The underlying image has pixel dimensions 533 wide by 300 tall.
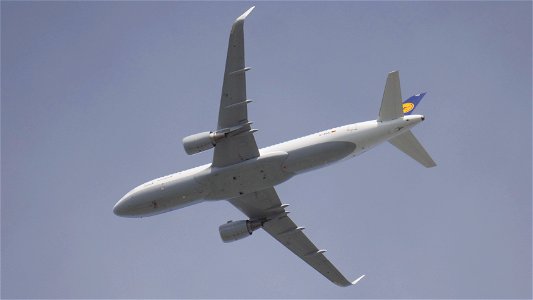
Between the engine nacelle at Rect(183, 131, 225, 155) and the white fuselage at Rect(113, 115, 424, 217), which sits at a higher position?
the engine nacelle at Rect(183, 131, 225, 155)

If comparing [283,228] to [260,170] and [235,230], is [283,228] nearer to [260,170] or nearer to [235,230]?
[235,230]

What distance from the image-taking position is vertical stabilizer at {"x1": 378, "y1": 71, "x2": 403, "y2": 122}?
41.1 m

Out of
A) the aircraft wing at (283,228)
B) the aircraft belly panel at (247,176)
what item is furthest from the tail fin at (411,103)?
the aircraft wing at (283,228)

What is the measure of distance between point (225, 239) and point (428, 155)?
47.2 feet

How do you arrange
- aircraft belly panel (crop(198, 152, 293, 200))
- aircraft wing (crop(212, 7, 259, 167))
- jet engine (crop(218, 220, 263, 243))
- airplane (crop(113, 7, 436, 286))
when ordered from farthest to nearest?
1. jet engine (crop(218, 220, 263, 243))
2. aircraft belly panel (crop(198, 152, 293, 200))
3. airplane (crop(113, 7, 436, 286))
4. aircraft wing (crop(212, 7, 259, 167))

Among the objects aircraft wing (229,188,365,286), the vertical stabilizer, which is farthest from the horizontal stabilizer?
aircraft wing (229,188,365,286)

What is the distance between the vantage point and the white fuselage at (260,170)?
136 ft

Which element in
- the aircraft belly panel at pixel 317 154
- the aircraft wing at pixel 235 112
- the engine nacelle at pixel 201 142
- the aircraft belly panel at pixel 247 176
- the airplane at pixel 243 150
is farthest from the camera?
the aircraft belly panel at pixel 247 176

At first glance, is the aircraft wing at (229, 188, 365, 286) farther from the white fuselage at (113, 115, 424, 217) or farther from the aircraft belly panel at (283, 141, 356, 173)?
the aircraft belly panel at (283, 141, 356, 173)

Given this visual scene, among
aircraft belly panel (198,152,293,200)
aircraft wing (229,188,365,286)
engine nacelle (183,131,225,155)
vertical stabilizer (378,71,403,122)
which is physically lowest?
aircraft wing (229,188,365,286)

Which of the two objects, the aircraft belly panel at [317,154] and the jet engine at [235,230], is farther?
the jet engine at [235,230]

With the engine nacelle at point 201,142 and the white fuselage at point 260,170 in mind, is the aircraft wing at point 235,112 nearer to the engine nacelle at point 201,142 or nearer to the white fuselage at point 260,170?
the engine nacelle at point 201,142

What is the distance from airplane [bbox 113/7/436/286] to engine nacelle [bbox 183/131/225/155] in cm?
2

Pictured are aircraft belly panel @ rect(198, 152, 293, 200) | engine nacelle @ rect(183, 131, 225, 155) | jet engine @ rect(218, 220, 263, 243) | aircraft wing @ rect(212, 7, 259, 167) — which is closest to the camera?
aircraft wing @ rect(212, 7, 259, 167)
